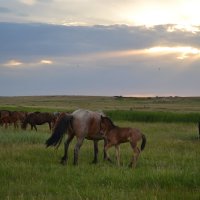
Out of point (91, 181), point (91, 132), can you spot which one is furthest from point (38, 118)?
point (91, 181)

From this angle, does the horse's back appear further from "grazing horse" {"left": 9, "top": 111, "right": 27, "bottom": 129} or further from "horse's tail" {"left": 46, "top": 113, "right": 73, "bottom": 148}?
"grazing horse" {"left": 9, "top": 111, "right": 27, "bottom": 129}

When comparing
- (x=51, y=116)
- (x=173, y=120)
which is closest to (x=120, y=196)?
(x=51, y=116)

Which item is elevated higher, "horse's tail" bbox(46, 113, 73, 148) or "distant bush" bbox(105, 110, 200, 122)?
"horse's tail" bbox(46, 113, 73, 148)

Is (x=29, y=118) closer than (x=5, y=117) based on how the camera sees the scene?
Yes

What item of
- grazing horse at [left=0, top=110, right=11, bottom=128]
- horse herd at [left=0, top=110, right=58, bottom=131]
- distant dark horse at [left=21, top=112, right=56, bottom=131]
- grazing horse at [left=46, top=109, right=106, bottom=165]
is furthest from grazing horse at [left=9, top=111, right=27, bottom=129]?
grazing horse at [left=46, top=109, right=106, bottom=165]

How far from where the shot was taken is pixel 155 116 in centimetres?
4138

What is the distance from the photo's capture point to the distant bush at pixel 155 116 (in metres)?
40.1

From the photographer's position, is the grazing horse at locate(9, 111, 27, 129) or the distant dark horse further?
the grazing horse at locate(9, 111, 27, 129)

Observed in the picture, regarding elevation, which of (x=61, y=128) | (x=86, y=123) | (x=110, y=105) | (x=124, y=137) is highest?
(x=86, y=123)

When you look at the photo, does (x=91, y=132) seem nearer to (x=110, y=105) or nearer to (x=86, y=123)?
(x=86, y=123)

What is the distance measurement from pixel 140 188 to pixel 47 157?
5.90 m

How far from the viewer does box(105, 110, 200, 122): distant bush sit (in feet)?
132

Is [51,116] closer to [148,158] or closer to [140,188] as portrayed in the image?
[148,158]

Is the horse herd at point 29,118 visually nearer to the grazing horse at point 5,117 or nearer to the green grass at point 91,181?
the grazing horse at point 5,117
